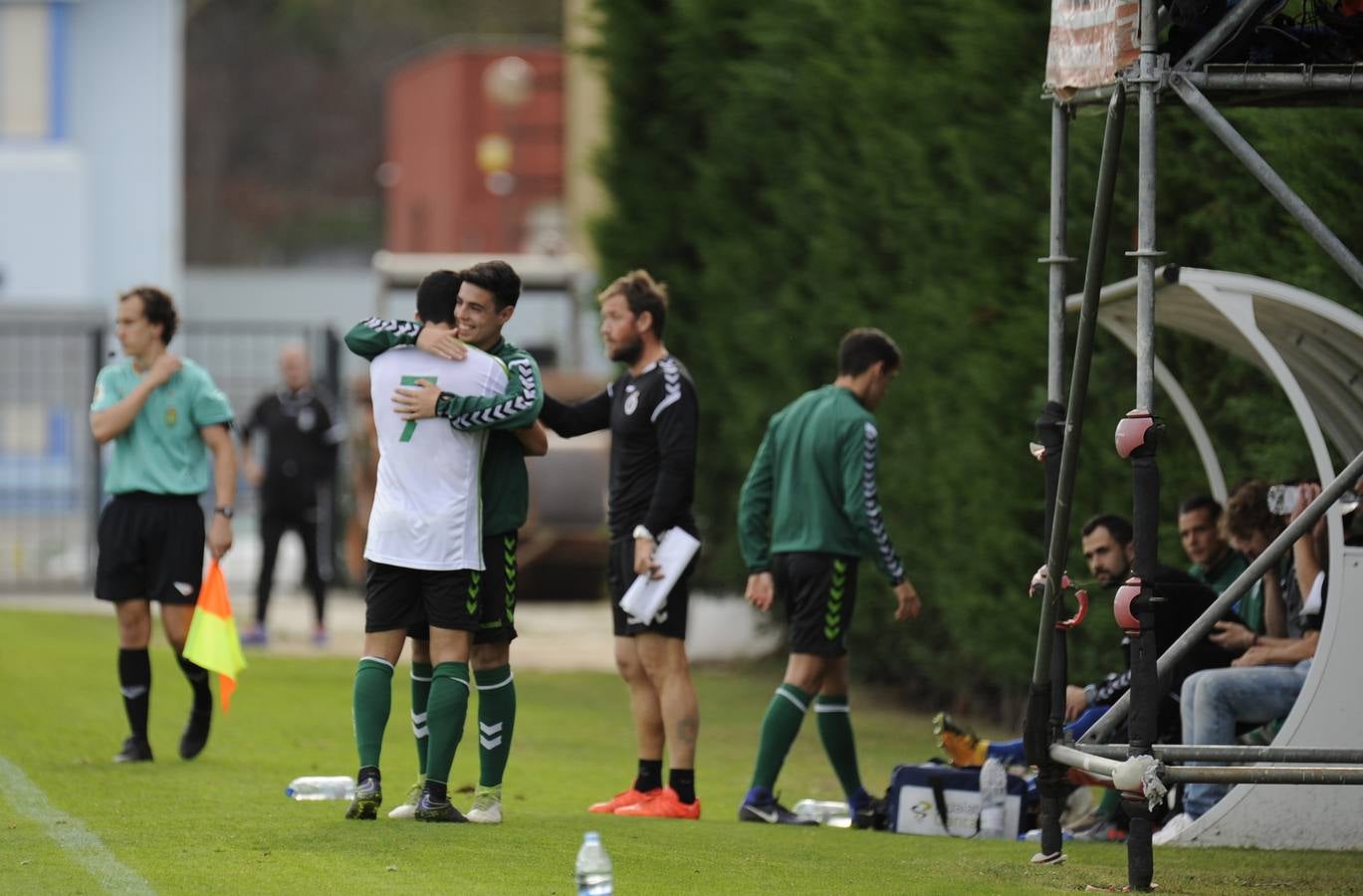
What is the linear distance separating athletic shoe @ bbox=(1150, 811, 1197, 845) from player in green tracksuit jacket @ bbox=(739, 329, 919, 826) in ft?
3.85

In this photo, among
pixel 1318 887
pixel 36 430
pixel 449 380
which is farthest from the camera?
pixel 36 430

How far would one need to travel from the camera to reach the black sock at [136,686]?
10.1 m

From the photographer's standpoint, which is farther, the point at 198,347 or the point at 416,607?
the point at 198,347

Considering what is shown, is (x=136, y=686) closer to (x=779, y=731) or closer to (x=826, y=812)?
(x=779, y=731)

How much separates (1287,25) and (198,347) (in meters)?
30.3

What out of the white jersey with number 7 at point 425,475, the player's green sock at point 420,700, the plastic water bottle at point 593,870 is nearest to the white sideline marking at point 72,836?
the player's green sock at point 420,700

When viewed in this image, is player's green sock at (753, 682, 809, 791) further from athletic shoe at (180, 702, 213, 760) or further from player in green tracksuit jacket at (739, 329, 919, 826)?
athletic shoe at (180, 702, 213, 760)

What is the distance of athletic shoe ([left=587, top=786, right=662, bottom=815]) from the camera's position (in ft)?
29.8

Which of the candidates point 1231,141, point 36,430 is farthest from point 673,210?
point 36,430

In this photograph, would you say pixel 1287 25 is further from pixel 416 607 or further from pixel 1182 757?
pixel 416 607

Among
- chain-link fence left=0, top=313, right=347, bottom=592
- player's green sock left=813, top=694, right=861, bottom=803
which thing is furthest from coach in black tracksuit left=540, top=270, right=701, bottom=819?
chain-link fence left=0, top=313, right=347, bottom=592

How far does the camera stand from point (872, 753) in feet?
38.7

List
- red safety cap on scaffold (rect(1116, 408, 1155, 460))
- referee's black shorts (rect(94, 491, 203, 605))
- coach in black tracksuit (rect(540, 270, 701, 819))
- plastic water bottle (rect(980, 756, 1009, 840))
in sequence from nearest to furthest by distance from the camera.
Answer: red safety cap on scaffold (rect(1116, 408, 1155, 460)) < plastic water bottle (rect(980, 756, 1009, 840)) < coach in black tracksuit (rect(540, 270, 701, 819)) < referee's black shorts (rect(94, 491, 203, 605))

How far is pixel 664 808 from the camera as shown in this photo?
356 inches
